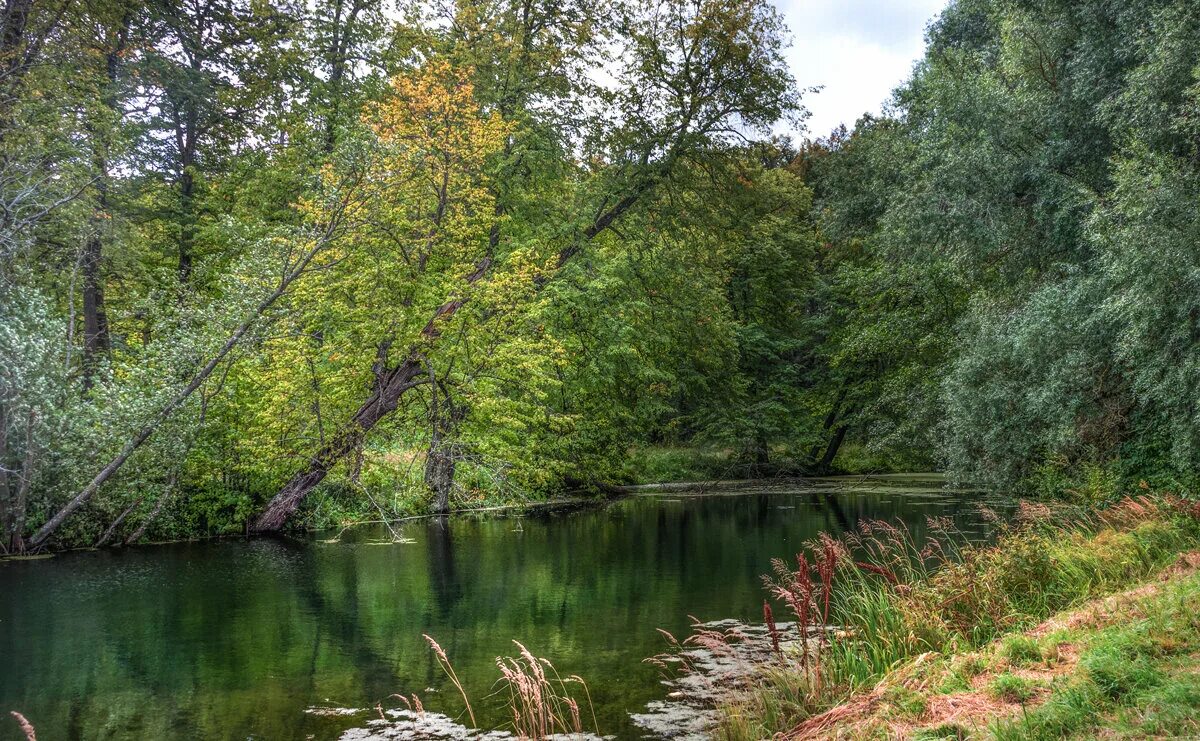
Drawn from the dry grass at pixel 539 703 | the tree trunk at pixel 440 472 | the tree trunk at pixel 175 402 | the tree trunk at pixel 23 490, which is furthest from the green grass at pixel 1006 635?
the tree trunk at pixel 23 490

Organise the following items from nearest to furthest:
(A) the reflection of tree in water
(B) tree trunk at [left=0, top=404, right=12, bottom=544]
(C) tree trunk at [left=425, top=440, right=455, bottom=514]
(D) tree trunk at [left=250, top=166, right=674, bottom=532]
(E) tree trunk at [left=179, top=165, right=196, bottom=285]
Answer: (A) the reflection of tree in water → (B) tree trunk at [left=0, top=404, right=12, bottom=544] → (C) tree trunk at [left=425, top=440, right=455, bottom=514] → (D) tree trunk at [left=250, top=166, right=674, bottom=532] → (E) tree trunk at [left=179, top=165, right=196, bottom=285]

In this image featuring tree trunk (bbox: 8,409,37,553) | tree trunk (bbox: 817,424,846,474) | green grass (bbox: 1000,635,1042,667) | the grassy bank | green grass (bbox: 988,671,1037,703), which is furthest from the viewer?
tree trunk (bbox: 817,424,846,474)

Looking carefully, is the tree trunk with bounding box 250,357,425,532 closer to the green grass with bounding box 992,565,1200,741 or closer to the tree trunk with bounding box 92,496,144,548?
the tree trunk with bounding box 92,496,144,548

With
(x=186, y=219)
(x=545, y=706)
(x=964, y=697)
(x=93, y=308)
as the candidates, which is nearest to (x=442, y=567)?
(x=545, y=706)

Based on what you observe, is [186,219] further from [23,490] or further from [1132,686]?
[1132,686]

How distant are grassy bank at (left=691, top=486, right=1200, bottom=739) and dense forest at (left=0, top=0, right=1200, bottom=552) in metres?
7.24

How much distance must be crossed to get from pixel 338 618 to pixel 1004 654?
8172 millimetres

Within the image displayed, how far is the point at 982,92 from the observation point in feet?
67.4

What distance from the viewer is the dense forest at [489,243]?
55.4 ft

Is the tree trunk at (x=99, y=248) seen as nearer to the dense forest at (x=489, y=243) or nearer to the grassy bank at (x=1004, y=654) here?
the dense forest at (x=489, y=243)

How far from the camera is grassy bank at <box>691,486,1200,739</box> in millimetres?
5406

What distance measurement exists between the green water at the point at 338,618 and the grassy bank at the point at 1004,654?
161 centimetres

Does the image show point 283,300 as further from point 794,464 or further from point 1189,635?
point 794,464

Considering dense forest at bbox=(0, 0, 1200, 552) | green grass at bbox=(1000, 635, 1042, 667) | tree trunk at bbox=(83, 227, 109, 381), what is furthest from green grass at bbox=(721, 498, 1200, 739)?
tree trunk at bbox=(83, 227, 109, 381)
